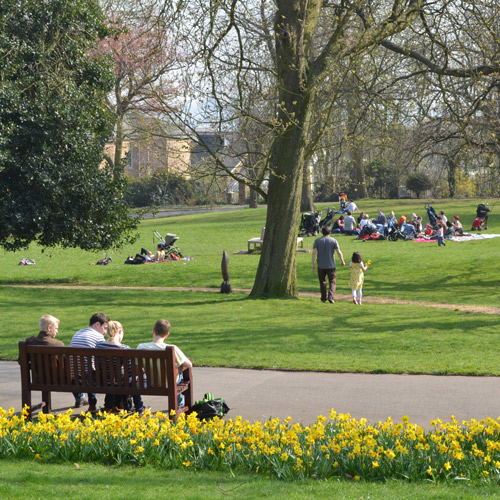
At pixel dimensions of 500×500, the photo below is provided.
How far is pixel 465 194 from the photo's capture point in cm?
6062

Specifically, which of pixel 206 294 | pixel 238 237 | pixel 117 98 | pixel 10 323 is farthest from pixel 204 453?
pixel 117 98

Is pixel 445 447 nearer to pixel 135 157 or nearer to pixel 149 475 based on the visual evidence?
pixel 149 475

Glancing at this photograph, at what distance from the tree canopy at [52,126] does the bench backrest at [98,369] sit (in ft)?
44.8

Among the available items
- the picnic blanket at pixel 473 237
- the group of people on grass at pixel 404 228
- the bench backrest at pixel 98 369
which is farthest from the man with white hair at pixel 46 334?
the picnic blanket at pixel 473 237

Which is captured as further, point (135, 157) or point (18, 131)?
point (135, 157)

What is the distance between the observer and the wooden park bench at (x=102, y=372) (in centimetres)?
727

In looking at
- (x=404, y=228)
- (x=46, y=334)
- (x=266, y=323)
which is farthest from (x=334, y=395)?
(x=404, y=228)

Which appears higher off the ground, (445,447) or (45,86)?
(45,86)

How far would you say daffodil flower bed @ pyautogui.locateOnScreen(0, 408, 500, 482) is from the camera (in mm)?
5656

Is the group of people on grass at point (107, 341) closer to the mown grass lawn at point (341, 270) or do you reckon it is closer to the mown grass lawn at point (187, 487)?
the mown grass lawn at point (187, 487)

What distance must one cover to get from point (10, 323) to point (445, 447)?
1100cm

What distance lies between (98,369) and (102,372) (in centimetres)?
6

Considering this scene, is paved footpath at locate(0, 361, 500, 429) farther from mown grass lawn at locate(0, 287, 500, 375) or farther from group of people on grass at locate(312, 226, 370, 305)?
group of people on grass at locate(312, 226, 370, 305)

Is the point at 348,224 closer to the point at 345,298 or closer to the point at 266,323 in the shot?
the point at 345,298
